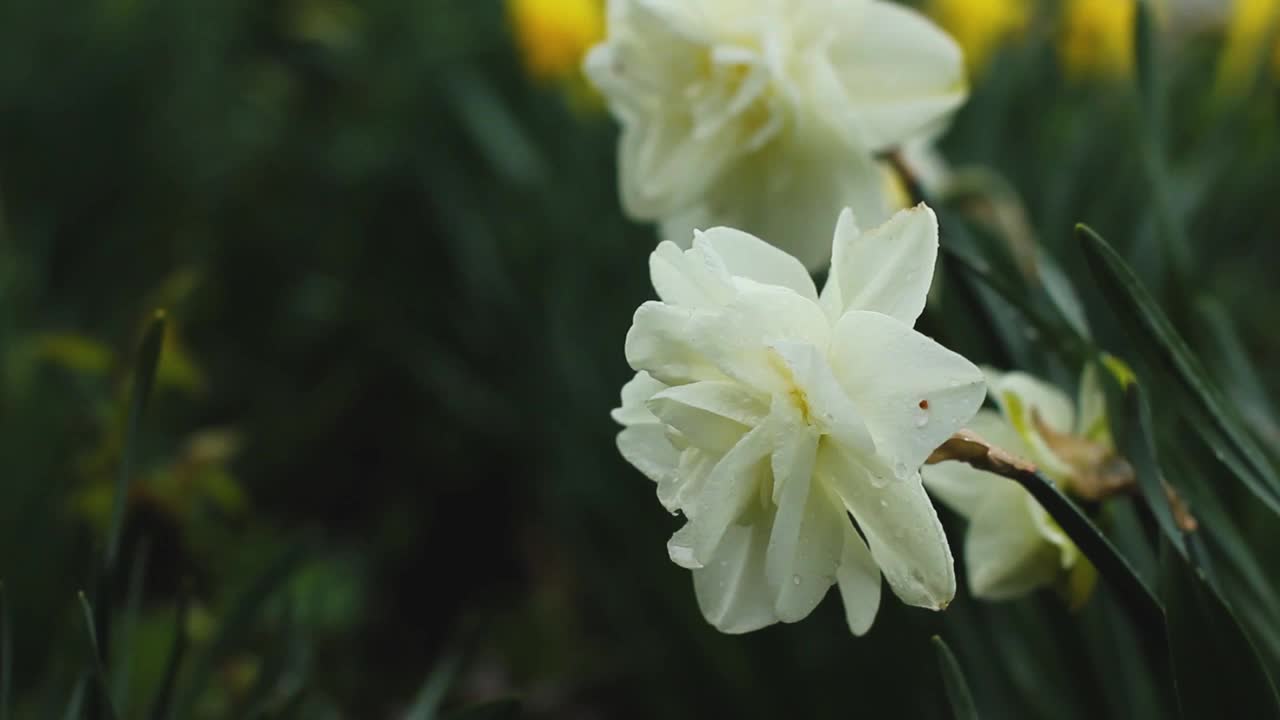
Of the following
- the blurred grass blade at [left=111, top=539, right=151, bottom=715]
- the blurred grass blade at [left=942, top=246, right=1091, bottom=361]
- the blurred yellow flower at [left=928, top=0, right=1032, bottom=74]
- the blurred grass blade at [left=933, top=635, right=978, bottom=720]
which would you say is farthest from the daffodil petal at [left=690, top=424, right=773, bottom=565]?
the blurred yellow flower at [left=928, top=0, right=1032, bottom=74]

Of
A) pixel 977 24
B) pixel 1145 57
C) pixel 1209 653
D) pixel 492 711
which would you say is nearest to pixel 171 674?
pixel 492 711

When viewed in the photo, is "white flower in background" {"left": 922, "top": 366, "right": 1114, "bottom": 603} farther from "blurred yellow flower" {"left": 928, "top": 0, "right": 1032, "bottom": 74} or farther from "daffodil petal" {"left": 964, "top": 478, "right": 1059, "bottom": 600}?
"blurred yellow flower" {"left": 928, "top": 0, "right": 1032, "bottom": 74}

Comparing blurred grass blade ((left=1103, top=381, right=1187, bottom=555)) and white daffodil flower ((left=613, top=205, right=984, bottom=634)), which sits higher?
white daffodil flower ((left=613, top=205, right=984, bottom=634))

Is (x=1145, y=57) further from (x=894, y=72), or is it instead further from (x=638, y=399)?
(x=638, y=399)

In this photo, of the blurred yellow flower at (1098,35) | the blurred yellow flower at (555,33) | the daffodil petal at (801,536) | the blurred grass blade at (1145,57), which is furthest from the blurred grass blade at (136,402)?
the blurred yellow flower at (1098,35)

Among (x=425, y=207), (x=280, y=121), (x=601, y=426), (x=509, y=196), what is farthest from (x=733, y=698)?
(x=280, y=121)

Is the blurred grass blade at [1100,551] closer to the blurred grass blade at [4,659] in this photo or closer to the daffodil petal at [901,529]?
the daffodil petal at [901,529]
